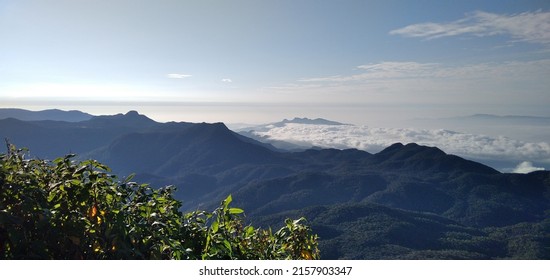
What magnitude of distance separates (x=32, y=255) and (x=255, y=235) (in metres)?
1.79

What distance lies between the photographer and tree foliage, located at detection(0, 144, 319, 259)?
85.4 inches

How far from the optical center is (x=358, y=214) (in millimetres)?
174625

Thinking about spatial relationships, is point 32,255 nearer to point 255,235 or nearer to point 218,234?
point 218,234

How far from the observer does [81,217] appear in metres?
2.34

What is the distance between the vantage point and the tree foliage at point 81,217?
2.17 m

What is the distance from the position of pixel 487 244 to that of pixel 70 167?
163663 millimetres

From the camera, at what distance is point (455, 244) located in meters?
142

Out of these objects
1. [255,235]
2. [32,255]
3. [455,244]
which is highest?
[32,255]
